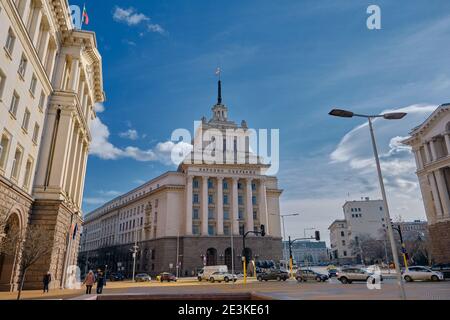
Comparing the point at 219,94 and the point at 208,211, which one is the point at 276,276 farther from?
the point at 219,94

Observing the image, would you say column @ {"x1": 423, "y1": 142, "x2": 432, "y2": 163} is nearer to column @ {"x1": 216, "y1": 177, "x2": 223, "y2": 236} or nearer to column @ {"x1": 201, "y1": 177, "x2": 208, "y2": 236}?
column @ {"x1": 216, "y1": 177, "x2": 223, "y2": 236}

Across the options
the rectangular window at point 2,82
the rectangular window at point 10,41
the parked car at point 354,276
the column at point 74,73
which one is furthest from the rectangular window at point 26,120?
the parked car at point 354,276

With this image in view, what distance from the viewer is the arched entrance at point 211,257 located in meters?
70.6

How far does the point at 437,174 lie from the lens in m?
49.3

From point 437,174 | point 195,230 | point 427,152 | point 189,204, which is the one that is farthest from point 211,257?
point 427,152

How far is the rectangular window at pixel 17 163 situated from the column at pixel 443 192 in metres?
54.2

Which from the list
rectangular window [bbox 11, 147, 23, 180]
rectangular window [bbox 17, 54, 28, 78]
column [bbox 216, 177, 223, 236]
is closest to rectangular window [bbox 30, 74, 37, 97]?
rectangular window [bbox 17, 54, 28, 78]

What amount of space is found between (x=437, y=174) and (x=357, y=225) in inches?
3593

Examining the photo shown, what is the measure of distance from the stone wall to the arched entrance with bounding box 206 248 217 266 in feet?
135

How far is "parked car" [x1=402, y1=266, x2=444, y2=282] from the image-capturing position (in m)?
31.4

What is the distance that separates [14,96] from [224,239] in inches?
2186
